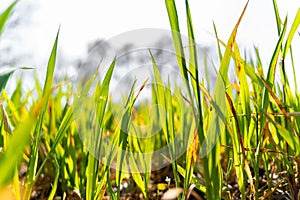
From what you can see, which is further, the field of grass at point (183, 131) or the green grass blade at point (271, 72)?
the green grass blade at point (271, 72)

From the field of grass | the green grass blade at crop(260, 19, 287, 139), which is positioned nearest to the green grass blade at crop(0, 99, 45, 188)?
the field of grass

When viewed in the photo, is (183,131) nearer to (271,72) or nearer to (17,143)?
(271,72)

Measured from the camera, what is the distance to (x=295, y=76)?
85cm

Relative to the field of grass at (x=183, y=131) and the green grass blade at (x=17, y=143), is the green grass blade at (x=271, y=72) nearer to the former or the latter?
the field of grass at (x=183, y=131)

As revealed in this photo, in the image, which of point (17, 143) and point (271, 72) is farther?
point (271, 72)

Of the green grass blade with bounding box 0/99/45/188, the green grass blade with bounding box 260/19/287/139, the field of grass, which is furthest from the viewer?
the green grass blade with bounding box 260/19/287/139

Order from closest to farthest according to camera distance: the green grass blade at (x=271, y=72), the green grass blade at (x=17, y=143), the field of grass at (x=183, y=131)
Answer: the green grass blade at (x=17, y=143)
the field of grass at (x=183, y=131)
the green grass blade at (x=271, y=72)

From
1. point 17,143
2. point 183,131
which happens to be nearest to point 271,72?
point 183,131

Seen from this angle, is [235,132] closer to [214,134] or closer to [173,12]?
[214,134]

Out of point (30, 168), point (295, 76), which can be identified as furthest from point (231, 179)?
point (30, 168)

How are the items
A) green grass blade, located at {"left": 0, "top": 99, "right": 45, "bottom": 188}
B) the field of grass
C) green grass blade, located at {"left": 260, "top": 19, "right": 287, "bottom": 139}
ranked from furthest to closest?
green grass blade, located at {"left": 260, "top": 19, "right": 287, "bottom": 139}, the field of grass, green grass blade, located at {"left": 0, "top": 99, "right": 45, "bottom": 188}

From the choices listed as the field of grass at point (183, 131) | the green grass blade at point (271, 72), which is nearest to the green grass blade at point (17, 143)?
the field of grass at point (183, 131)

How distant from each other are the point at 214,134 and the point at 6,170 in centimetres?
29

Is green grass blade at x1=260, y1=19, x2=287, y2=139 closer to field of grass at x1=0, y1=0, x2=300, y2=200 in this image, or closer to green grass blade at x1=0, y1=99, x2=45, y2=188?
field of grass at x1=0, y1=0, x2=300, y2=200
